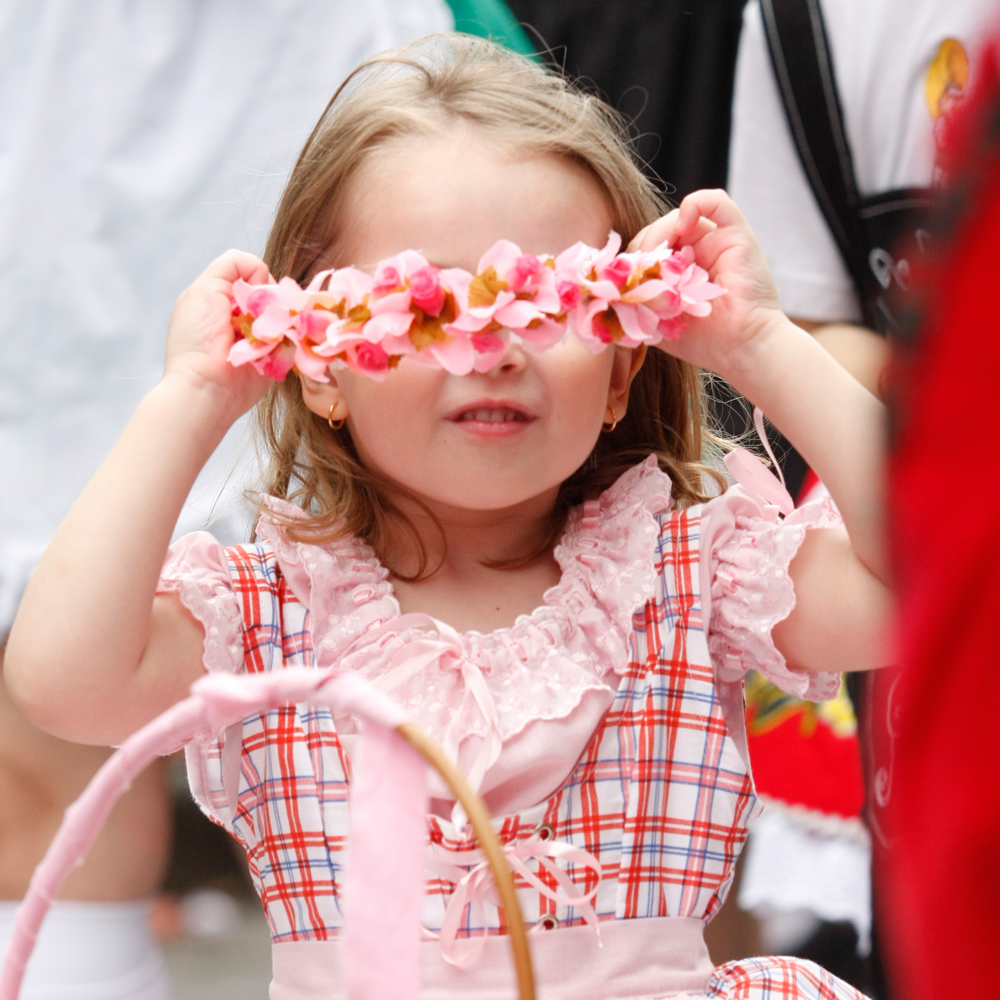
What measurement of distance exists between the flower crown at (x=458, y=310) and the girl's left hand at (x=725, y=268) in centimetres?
8

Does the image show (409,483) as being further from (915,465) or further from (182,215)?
(915,465)

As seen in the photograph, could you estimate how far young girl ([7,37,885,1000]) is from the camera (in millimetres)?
917

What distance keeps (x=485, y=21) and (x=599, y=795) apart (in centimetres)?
99

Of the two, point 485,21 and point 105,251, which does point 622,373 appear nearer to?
point 105,251

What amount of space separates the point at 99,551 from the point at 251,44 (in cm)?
69

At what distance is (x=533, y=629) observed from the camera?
3.31ft

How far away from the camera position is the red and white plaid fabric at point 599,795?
955 mm

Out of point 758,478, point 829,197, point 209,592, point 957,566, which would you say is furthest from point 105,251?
point 957,566

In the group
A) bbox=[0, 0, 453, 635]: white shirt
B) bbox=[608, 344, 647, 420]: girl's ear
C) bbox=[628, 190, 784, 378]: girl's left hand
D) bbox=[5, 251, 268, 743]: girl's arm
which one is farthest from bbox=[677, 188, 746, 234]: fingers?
bbox=[0, 0, 453, 635]: white shirt

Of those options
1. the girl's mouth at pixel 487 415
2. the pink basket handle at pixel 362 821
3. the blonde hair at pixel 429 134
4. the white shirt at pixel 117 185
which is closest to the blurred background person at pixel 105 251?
the white shirt at pixel 117 185

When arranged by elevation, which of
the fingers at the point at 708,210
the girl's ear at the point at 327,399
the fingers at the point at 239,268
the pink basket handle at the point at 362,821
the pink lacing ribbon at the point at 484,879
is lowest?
the pink lacing ribbon at the point at 484,879

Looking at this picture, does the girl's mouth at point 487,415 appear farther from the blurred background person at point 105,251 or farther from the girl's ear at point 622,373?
the blurred background person at point 105,251

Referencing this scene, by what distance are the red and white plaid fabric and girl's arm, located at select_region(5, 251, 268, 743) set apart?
0.30 ft

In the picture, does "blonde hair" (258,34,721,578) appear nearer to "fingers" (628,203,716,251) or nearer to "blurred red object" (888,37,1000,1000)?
"fingers" (628,203,716,251)
